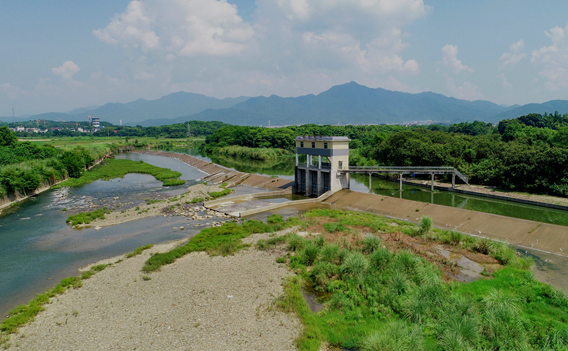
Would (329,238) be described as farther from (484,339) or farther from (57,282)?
(57,282)

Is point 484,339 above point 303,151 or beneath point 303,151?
beneath

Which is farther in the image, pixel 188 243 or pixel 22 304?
pixel 188 243

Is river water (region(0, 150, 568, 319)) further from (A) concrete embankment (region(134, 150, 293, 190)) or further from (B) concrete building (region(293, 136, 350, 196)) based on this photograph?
(A) concrete embankment (region(134, 150, 293, 190))

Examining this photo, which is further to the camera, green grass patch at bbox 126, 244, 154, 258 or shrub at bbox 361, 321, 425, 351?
green grass patch at bbox 126, 244, 154, 258

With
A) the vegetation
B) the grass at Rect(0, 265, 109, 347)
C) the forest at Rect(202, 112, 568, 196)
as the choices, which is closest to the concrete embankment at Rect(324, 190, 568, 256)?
the vegetation

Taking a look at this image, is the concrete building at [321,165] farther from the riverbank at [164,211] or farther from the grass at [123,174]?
the grass at [123,174]

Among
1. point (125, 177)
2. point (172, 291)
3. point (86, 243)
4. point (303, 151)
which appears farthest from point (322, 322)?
point (125, 177)

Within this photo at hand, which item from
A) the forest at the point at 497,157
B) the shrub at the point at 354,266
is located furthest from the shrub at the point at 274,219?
the forest at the point at 497,157

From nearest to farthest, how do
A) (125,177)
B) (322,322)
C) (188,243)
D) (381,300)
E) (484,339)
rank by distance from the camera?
(484,339)
(322,322)
(381,300)
(188,243)
(125,177)
